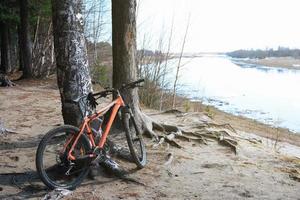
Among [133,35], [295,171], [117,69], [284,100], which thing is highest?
[133,35]

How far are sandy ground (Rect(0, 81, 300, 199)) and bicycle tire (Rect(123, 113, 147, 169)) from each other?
0.13 meters

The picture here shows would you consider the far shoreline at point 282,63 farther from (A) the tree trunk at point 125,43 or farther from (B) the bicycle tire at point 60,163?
(B) the bicycle tire at point 60,163

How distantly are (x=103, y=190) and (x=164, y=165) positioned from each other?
4.42ft

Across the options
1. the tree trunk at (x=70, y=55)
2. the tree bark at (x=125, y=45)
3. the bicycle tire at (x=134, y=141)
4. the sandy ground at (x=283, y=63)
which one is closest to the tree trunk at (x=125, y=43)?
the tree bark at (x=125, y=45)

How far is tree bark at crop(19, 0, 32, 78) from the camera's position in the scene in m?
17.4

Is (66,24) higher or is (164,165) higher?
(66,24)

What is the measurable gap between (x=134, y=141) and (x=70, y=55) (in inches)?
60.2

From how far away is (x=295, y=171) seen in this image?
6.57 meters

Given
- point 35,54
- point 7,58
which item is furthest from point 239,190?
Answer: point 7,58

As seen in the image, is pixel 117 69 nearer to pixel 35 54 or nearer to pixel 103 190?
pixel 103 190

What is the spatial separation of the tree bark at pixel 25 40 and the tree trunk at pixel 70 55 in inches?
485

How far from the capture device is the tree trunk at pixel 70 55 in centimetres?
560

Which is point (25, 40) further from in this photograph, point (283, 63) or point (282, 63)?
point (282, 63)

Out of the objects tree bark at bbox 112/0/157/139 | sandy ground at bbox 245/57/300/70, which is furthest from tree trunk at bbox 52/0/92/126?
sandy ground at bbox 245/57/300/70
